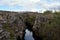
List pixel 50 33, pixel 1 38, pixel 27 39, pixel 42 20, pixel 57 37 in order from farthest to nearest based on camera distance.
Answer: pixel 27 39 → pixel 42 20 → pixel 50 33 → pixel 57 37 → pixel 1 38

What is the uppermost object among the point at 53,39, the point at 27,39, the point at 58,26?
the point at 58,26

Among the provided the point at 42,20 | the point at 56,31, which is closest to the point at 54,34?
the point at 56,31

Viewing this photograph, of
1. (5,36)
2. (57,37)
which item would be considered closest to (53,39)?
(57,37)

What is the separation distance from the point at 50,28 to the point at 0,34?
12399 millimetres

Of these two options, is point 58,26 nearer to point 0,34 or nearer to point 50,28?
point 50,28

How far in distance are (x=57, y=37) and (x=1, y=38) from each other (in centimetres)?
1157

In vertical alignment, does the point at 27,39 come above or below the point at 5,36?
below

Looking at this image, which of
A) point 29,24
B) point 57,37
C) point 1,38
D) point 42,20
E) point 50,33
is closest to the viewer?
point 1,38

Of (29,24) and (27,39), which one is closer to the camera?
(27,39)

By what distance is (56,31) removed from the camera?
3909cm

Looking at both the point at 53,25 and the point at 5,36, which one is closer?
the point at 5,36

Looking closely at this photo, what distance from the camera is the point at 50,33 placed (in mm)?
41250

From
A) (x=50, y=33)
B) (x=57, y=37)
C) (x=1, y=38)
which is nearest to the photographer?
(x=1, y=38)

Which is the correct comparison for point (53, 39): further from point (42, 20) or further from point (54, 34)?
point (42, 20)
